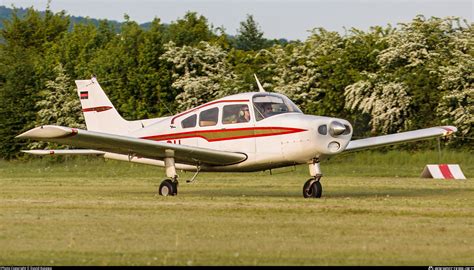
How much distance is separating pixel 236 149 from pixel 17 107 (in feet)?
81.6

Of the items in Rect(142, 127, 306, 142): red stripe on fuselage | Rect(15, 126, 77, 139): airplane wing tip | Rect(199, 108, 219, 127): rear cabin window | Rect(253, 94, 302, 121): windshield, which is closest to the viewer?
Rect(15, 126, 77, 139): airplane wing tip

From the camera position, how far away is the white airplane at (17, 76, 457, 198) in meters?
21.6

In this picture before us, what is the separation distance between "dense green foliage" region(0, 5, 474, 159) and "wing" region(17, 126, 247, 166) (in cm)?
1560

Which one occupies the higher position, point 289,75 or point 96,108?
point 289,75

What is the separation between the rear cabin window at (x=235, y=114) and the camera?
→ 22.6 meters

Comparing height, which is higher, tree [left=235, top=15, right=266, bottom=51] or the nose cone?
tree [left=235, top=15, right=266, bottom=51]

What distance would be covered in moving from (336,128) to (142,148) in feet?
13.2

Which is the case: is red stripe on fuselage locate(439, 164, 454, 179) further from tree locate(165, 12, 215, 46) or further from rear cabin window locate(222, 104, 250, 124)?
tree locate(165, 12, 215, 46)

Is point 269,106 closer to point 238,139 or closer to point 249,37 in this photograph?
point 238,139

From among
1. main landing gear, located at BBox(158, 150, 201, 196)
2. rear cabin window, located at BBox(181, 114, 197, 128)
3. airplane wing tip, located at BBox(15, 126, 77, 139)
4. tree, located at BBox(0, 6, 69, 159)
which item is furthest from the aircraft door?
tree, located at BBox(0, 6, 69, 159)

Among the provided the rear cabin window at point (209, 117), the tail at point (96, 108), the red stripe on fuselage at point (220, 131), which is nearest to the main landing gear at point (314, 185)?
the red stripe on fuselage at point (220, 131)

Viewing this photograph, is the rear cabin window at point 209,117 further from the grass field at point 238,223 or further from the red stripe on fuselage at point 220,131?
the grass field at point 238,223

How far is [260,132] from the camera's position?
22375 millimetres

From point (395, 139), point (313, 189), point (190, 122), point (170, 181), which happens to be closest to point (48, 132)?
point (170, 181)
